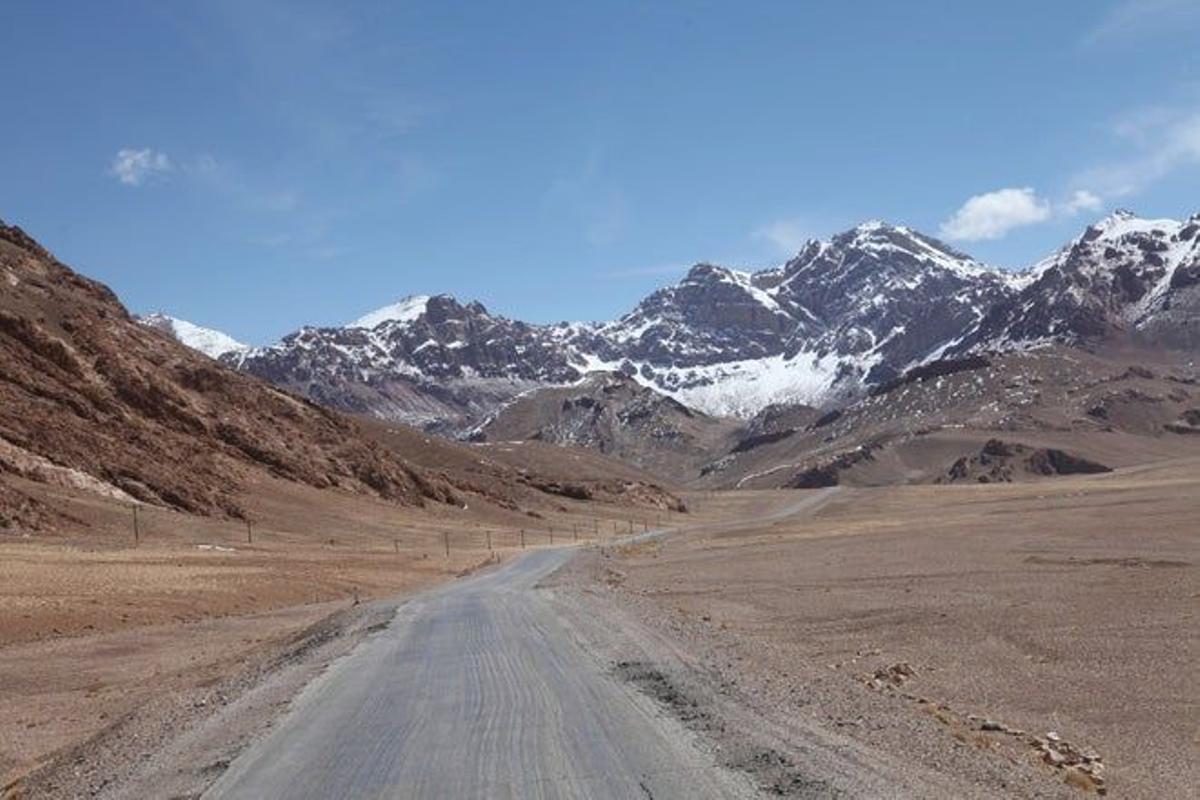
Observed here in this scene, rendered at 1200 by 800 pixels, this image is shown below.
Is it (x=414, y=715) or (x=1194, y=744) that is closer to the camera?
(x=1194, y=744)

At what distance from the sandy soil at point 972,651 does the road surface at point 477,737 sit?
1.44 m

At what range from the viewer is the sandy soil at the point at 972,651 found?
12633 mm

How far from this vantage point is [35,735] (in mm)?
Answer: 18391

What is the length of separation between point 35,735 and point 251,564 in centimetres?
3691

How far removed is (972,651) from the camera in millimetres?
20297

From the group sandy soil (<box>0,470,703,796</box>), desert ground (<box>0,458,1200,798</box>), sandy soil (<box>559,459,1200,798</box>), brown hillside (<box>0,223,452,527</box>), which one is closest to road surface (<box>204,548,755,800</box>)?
desert ground (<box>0,458,1200,798</box>)

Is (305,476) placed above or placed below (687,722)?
above

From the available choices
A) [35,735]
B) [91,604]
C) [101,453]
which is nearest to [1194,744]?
[35,735]

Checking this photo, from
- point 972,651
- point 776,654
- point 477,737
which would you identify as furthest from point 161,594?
point 477,737

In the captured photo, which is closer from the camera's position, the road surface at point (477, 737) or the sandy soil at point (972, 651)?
the road surface at point (477, 737)

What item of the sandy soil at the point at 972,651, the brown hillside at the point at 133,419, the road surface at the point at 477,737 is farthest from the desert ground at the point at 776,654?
the brown hillside at the point at 133,419

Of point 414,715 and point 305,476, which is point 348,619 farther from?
point 305,476

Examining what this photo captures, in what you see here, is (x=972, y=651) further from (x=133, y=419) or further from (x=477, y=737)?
(x=133, y=419)

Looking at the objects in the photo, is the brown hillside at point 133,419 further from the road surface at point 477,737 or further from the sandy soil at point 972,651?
the road surface at point 477,737
